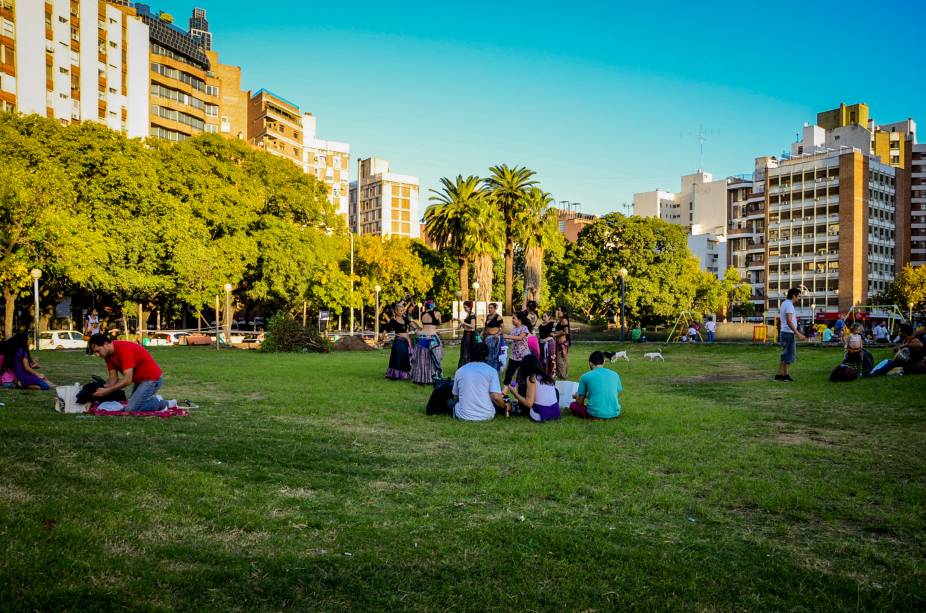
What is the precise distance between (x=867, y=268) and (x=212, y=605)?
112 meters

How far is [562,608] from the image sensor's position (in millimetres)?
4141

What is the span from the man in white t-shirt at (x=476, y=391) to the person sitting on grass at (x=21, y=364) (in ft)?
29.6

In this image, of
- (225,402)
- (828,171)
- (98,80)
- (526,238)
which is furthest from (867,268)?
(225,402)

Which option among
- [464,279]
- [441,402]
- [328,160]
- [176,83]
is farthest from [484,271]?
[328,160]

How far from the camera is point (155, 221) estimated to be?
42.1 m

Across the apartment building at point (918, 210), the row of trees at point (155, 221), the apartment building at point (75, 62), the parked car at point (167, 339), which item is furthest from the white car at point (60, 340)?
the apartment building at point (918, 210)

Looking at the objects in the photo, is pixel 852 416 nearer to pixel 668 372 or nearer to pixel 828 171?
pixel 668 372

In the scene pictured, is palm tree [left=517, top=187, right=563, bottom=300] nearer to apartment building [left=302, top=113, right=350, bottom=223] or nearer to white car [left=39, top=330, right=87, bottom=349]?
white car [left=39, top=330, right=87, bottom=349]

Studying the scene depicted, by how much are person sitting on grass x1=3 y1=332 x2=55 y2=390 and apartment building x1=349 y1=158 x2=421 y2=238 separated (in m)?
126

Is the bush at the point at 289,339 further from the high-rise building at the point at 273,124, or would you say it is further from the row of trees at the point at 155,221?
the high-rise building at the point at 273,124

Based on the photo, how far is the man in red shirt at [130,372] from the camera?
419 inches

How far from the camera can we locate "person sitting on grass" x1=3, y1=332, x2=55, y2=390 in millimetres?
14070

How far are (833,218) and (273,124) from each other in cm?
8173

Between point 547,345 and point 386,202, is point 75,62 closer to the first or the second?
point 547,345
